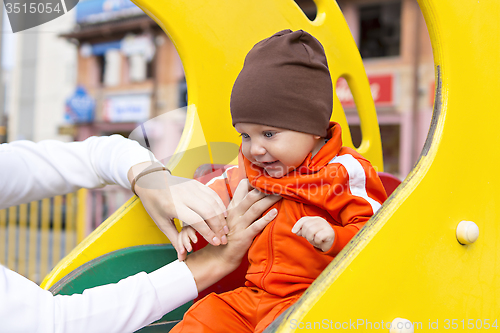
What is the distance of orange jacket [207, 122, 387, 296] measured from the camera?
727 mm

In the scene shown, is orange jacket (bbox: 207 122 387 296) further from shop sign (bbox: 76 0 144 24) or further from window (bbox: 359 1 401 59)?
shop sign (bbox: 76 0 144 24)

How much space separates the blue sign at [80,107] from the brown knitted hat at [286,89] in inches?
301

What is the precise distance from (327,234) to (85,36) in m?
8.70

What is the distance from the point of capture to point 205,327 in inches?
28.7

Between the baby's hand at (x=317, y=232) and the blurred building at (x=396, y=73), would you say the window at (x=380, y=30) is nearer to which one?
the blurred building at (x=396, y=73)

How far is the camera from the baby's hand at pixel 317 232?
64 centimetres

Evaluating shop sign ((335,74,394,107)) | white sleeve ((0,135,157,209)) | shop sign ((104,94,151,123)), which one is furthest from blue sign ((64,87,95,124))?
white sleeve ((0,135,157,209))

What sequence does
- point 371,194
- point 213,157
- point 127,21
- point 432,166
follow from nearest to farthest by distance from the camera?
point 432,166
point 371,194
point 213,157
point 127,21

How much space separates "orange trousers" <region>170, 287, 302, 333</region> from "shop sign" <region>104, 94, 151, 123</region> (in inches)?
245

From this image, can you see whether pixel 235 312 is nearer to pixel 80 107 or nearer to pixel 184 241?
pixel 184 241

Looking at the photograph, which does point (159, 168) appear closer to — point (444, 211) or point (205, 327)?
point (205, 327)

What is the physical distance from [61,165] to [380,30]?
5.56 metres

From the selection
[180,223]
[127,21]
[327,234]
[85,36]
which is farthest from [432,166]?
[85,36]

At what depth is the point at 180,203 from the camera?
74cm
